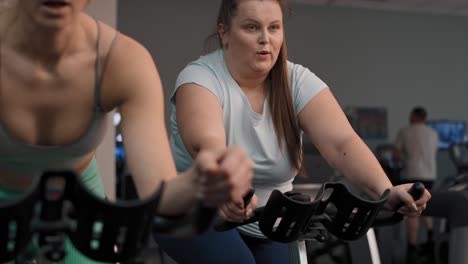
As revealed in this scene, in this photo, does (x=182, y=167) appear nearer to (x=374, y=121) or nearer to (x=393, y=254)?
(x=393, y=254)

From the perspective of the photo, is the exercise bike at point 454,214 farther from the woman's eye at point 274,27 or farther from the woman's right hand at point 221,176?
the woman's right hand at point 221,176

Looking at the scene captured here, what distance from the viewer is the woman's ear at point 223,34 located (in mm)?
1514

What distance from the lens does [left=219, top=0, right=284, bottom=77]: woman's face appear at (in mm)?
1407

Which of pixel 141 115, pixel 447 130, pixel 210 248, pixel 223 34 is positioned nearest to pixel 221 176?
pixel 141 115

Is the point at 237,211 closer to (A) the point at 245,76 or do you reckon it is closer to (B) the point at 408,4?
(A) the point at 245,76

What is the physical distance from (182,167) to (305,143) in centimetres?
163

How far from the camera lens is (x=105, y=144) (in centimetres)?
426

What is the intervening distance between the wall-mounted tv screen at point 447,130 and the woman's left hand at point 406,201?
7.21 m

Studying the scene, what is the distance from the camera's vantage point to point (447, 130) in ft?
26.3

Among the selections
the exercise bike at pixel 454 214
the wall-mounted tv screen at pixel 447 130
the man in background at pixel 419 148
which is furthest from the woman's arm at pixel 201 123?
the wall-mounted tv screen at pixel 447 130

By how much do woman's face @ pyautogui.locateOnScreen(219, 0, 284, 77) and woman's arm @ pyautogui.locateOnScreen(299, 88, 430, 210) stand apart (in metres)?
0.16

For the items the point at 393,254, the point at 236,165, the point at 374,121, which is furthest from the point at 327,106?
the point at 374,121

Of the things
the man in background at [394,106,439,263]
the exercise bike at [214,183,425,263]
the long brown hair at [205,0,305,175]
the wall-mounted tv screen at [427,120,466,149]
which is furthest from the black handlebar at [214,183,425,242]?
the wall-mounted tv screen at [427,120,466,149]

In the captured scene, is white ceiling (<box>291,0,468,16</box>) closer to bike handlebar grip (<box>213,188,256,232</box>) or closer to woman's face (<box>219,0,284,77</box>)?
woman's face (<box>219,0,284,77</box>)
